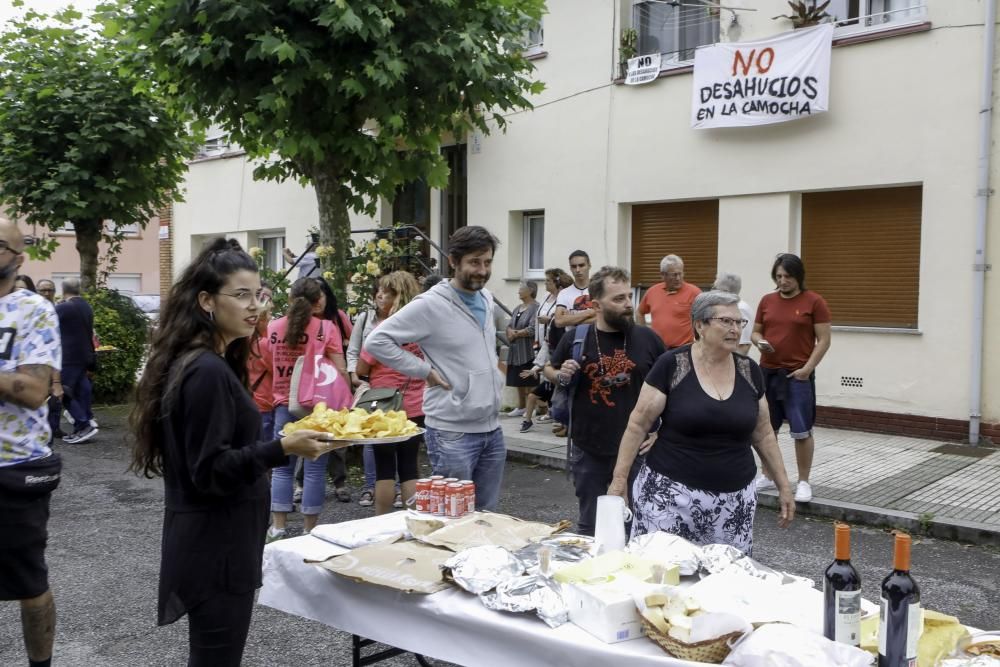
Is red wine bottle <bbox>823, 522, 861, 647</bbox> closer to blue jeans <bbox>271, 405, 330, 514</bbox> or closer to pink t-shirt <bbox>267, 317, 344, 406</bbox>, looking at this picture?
blue jeans <bbox>271, 405, 330, 514</bbox>

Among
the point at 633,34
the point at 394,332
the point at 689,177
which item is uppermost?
the point at 633,34

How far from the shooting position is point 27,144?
1404 cm

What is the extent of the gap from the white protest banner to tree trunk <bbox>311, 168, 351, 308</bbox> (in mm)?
4795

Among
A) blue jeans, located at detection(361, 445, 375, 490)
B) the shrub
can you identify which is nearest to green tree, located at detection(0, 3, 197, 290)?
the shrub

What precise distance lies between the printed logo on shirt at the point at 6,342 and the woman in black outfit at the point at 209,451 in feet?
3.06

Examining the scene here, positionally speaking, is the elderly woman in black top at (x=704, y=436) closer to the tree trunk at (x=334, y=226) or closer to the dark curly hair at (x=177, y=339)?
the dark curly hair at (x=177, y=339)

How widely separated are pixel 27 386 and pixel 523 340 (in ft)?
28.1

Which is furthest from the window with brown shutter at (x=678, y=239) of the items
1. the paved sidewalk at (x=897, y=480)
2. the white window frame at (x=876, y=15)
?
the paved sidewalk at (x=897, y=480)

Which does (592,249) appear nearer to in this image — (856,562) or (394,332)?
(856,562)

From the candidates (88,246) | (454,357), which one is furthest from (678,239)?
(88,246)

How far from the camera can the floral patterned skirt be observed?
4.07 meters

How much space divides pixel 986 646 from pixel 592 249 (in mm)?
11152

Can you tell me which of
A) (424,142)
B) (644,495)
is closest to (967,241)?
(424,142)

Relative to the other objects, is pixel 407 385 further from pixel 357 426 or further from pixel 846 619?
pixel 846 619
